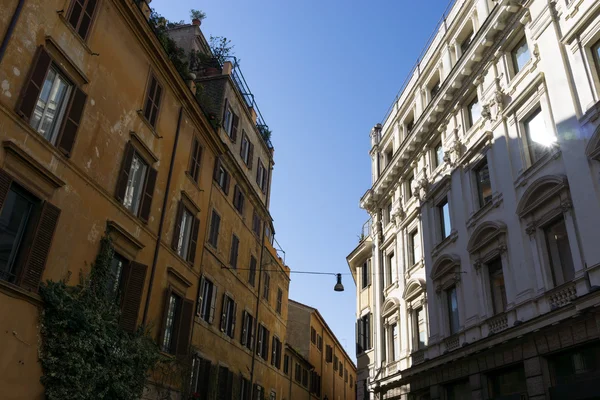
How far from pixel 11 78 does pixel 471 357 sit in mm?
14806

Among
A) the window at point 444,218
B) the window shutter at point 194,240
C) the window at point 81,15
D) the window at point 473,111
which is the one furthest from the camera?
the window at point 444,218

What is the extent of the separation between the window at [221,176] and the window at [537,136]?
11767 mm

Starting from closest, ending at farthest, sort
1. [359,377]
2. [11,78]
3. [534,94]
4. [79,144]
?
[11,78] < [79,144] < [534,94] < [359,377]

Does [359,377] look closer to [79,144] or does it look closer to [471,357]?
[471,357]

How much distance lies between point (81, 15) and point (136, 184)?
4788mm


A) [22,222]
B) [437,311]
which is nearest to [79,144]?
[22,222]

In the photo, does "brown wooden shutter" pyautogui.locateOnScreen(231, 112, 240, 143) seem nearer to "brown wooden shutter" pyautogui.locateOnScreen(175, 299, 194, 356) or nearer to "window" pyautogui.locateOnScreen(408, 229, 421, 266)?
"brown wooden shutter" pyautogui.locateOnScreen(175, 299, 194, 356)

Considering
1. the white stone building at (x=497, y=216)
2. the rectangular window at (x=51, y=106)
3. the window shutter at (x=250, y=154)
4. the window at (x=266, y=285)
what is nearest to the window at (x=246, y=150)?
the window shutter at (x=250, y=154)

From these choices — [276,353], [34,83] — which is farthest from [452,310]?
[34,83]

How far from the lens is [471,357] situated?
16.2m

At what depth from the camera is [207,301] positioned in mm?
19438

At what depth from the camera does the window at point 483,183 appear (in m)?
17.3

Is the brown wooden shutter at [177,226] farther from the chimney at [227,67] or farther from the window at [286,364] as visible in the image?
the window at [286,364]

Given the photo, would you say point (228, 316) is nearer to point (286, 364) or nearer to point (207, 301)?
point (207, 301)
